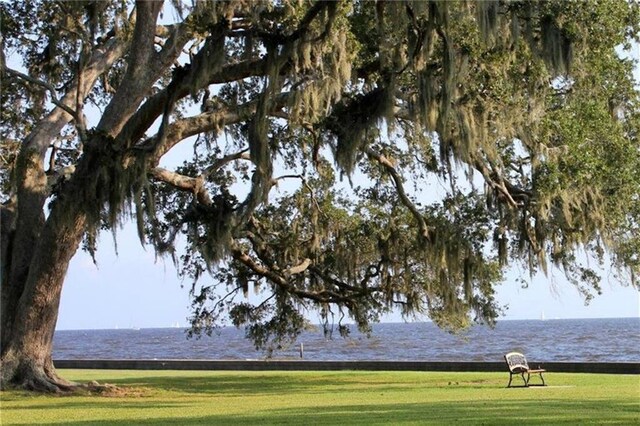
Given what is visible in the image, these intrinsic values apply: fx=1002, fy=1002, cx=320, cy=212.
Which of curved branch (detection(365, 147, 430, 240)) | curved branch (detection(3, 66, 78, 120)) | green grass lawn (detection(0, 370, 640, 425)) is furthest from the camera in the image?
curved branch (detection(365, 147, 430, 240))

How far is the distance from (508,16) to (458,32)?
1.07 meters

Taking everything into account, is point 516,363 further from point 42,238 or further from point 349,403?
point 42,238

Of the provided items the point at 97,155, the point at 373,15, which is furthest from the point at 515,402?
the point at 97,155

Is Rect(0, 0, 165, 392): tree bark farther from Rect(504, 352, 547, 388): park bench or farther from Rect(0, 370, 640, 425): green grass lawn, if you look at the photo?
Rect(504, 352, 547, 388): park bench

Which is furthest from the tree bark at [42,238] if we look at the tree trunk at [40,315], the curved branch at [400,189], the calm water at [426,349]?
the calm water at [426,349]

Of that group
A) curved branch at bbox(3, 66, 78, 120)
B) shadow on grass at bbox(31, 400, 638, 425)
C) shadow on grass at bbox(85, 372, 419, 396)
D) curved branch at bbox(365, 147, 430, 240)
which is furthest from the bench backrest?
curved branch at bbox(3, 66, 78, 120)

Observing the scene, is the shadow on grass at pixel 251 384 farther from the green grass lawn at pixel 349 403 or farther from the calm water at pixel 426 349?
the calm water at pixel 426 349

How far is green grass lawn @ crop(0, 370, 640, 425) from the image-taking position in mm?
11914

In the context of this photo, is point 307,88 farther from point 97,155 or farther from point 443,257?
point 443,257

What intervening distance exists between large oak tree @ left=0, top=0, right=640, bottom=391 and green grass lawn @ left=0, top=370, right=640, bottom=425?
194 cm

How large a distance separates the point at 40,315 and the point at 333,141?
5.99m

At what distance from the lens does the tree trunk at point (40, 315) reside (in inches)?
669

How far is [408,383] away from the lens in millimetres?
19891

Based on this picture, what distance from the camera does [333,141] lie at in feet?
52.5
